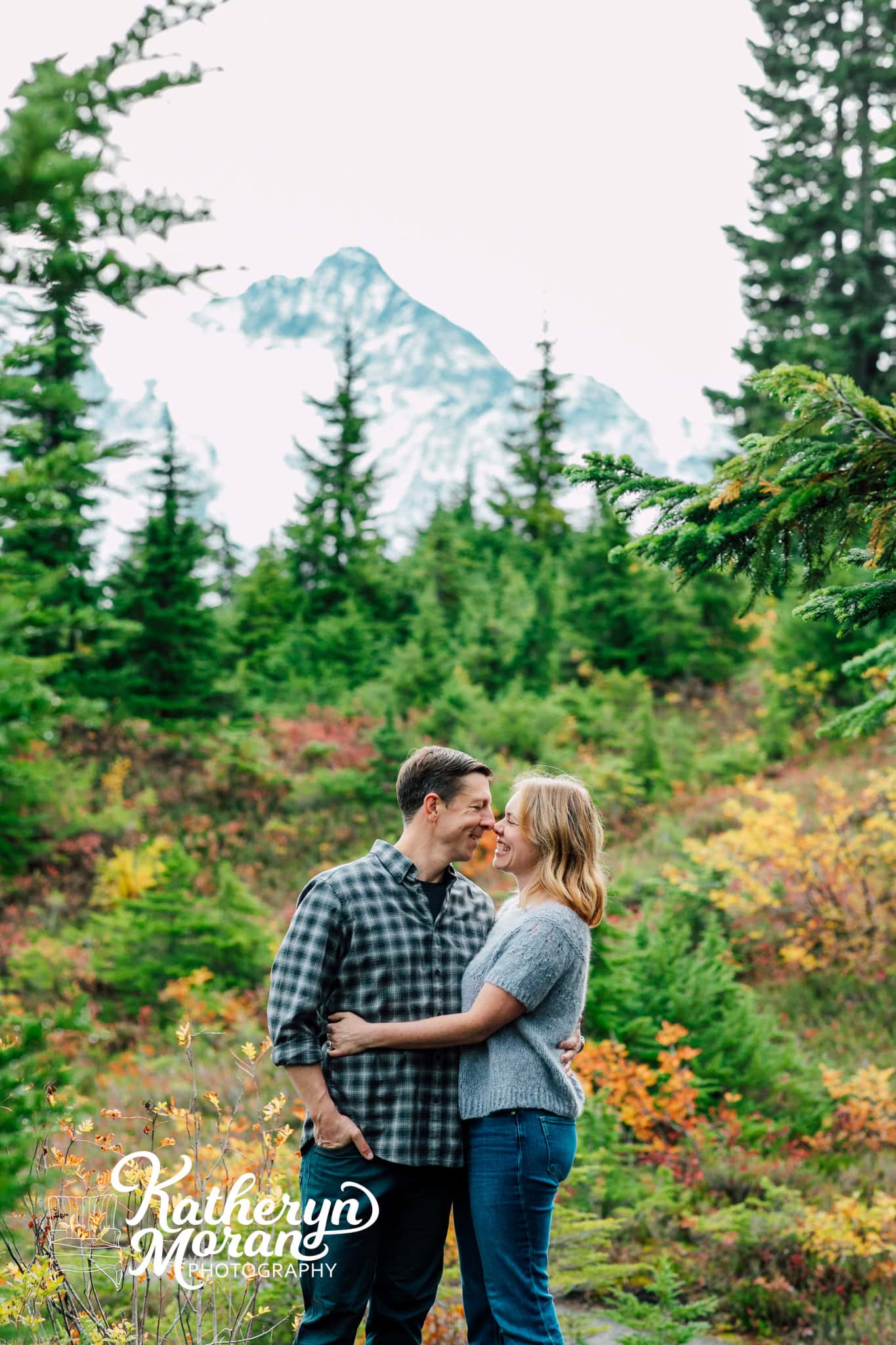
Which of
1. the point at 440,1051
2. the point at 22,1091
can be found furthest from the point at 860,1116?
the point at 22,1091

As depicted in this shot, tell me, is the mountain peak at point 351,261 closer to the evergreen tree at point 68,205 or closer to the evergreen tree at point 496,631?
the evergreen tree at point 496,631

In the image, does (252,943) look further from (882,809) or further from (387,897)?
(387,897)

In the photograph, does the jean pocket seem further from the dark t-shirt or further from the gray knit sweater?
the dark t-shirt

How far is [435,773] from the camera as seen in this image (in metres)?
3.14

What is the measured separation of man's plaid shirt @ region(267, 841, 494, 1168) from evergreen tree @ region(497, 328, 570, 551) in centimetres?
2488

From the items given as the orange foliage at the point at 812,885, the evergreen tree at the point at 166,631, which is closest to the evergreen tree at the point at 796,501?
the orange foliage at the point at 812,885

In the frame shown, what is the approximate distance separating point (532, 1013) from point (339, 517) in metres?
24.6

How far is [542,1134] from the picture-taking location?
286 centimetres

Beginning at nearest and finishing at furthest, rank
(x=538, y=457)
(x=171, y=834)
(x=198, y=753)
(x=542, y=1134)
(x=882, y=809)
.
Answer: (x=542, y=1134) → (x=882, y=809) → (x=171, y=834) → (x=198, y=753) → (x=538, y=457)

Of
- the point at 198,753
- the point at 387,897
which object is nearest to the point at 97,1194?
the point at 387,897

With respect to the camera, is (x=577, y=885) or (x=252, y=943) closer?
(x=577, y=885)

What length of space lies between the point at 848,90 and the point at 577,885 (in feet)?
83.7

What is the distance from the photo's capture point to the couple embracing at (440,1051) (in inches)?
112

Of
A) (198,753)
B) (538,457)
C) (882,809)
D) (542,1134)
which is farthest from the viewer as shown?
(538,457)
